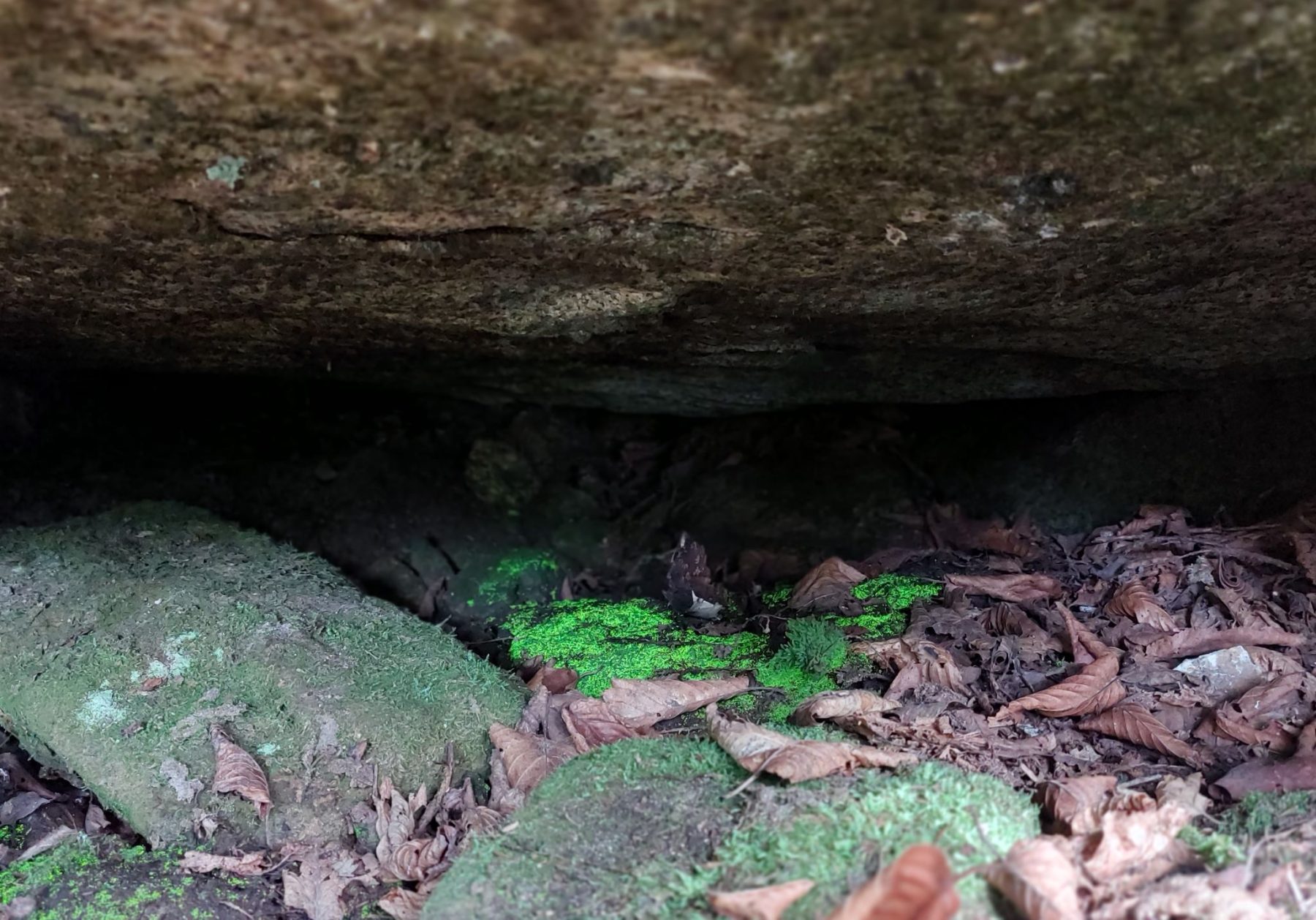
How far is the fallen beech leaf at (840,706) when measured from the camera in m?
2.28

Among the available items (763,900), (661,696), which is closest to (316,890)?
(661,696)

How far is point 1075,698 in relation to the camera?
2354mm

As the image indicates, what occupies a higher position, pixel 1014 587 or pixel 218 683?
pixel 1014 587

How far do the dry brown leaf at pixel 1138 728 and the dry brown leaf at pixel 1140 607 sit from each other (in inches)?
19.4

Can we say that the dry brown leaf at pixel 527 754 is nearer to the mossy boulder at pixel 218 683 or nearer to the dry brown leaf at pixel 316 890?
the mossy boulder at pixel 218 683

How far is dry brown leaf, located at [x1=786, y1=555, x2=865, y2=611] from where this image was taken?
3102 millimetres

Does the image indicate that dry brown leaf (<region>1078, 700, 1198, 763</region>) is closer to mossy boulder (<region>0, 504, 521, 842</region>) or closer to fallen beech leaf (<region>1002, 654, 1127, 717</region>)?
fallen beech leaf (<region>1002, 654, 1127, 717</region>)

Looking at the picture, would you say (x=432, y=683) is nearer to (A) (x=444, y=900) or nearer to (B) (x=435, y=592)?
(A) (x=444, y=900)

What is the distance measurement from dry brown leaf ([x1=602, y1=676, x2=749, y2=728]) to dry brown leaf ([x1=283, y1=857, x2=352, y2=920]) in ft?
2.73

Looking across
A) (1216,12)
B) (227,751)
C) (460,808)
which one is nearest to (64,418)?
(227,751)

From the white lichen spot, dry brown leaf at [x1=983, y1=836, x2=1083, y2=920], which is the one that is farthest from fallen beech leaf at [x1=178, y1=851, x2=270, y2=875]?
dry brown leaf at [x1=983, y1=836, x2=1083, y2=920]

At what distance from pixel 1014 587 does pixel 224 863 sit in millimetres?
2564

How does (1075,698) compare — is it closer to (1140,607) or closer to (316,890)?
(1140,607)

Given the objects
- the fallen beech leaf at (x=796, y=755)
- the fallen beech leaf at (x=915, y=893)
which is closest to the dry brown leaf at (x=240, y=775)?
the fallen beech leaf at (x=796, y=755)
